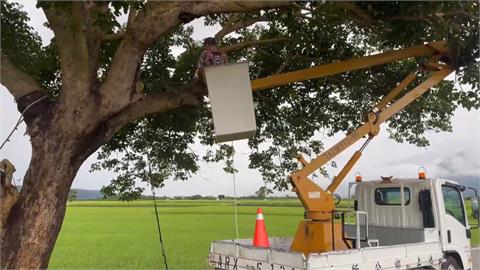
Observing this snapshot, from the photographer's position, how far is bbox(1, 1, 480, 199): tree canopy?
747 cm

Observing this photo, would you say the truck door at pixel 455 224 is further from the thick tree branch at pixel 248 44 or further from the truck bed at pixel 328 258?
the thick tree branch at pixel 248 44

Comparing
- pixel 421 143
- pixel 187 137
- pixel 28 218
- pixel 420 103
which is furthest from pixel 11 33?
pixel 421 143

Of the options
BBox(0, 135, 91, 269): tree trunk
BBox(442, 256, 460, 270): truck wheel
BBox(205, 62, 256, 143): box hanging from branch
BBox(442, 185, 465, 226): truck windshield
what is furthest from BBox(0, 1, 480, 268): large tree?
BBox(442, 256, 460, 270): truck wheel

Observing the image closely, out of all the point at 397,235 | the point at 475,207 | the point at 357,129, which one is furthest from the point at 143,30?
the point at 475,207

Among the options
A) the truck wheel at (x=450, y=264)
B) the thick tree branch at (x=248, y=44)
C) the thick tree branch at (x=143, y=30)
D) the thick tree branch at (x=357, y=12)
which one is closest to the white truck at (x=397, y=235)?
the truck wheel at (x=450, y=264)

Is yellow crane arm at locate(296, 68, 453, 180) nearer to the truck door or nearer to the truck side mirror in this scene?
the truck door

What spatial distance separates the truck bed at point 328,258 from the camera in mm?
5348

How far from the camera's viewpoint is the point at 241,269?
6180 mm

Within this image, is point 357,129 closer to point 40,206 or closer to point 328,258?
point 328,258

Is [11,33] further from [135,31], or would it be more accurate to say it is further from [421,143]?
[421,143]

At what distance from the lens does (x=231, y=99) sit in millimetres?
5922

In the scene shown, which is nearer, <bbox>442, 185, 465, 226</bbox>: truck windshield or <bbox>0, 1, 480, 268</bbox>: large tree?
<bbox>0, 1, 480, 268</bbox>: large tree

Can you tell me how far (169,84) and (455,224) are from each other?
17.5 feet

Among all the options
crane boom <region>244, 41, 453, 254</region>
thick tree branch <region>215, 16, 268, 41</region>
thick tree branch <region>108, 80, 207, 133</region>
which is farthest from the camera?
thick tree branch <region>215, 16, 268, 41</region>
